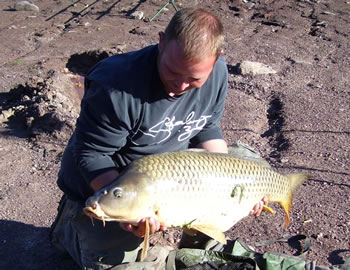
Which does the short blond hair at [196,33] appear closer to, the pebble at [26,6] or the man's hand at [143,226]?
the man's hand at [143,226]

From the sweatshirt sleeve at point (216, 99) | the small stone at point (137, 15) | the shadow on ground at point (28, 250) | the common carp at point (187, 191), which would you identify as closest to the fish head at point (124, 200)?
the common carp at point (187, 191)

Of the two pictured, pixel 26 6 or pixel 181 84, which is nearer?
pixel 181 84

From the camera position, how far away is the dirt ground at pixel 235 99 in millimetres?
3615

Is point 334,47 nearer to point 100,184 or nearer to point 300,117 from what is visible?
point 300,117

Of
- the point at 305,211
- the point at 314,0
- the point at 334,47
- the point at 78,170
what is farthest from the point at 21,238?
the point at 314,0

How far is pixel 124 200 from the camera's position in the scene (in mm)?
2195

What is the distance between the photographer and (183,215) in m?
2.35

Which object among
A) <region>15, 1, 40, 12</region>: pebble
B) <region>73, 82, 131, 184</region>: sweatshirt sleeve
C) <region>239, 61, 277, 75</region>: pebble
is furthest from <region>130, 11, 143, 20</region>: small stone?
<region>73, 82, 131, 184</region>: sweatshirt sleeve

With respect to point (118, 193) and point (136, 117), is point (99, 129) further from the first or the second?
point (118, 193)

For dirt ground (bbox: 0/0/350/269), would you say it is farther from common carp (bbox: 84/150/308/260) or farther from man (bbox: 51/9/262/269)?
common carp (bbox: 84/150/308/260)

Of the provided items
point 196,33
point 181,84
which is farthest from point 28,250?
point 196,33

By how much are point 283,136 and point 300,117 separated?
1.65ft

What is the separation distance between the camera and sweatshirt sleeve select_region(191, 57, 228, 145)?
9.51 feet

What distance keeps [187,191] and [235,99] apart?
3459 millimetres
